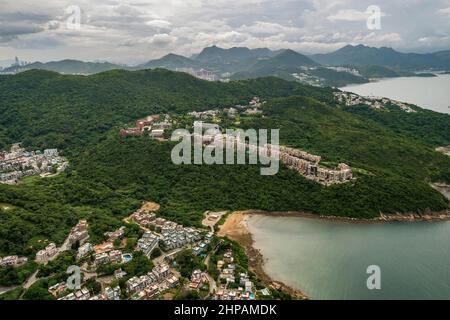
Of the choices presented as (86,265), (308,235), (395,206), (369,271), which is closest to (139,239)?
(86,265)

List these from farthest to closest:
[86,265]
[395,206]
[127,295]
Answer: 1. [395,206]
2. [86,265]
3. [127,295]

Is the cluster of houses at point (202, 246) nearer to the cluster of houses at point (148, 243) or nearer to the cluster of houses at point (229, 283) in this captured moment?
the cluster of houses at point (229, 283)

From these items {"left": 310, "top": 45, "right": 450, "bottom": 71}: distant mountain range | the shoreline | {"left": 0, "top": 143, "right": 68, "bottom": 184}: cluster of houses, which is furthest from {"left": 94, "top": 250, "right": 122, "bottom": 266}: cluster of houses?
{"left": 310, "top": 45, "right": 450, "bottom": 71}: distant mountain range

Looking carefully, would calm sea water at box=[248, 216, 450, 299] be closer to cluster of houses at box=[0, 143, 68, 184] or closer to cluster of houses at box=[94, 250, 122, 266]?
cluster of houses at box=[94, 250, 122, 266]

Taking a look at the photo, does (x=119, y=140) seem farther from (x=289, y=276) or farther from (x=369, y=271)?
(x=369, y=271)

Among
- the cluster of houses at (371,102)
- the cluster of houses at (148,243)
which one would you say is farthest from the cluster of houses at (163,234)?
the cluster of houses at (371,102)

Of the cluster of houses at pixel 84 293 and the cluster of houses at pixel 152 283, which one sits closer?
the cluster of houses at pixel 84 293
